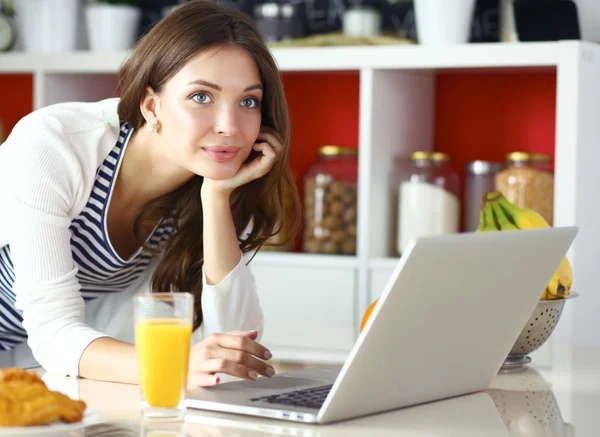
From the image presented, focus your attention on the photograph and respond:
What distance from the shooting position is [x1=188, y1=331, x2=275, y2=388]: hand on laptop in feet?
3.56

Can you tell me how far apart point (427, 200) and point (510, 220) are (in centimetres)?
133

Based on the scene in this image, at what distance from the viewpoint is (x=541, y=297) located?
1288 mm

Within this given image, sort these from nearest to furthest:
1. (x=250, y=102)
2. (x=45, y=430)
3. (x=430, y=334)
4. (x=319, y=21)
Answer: (x=45, y=430)
(x=430, y=334)
(x=250, y=102)
(x=319, y=21)

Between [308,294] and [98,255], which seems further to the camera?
[308,294]

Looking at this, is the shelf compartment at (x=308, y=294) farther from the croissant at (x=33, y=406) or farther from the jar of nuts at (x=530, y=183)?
the croissant at (x=33, y=406)

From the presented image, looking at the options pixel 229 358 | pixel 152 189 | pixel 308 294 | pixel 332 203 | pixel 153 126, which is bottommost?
pixel 308 294

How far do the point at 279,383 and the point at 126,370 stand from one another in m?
0.21

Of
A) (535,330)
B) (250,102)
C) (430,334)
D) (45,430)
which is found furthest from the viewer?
(250,102)

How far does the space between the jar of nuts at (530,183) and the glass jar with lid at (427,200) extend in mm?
154

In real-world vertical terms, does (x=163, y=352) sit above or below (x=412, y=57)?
below

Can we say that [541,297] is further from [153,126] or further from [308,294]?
[308,294]

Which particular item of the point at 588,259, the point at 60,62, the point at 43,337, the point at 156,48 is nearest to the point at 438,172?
the point at 588,259

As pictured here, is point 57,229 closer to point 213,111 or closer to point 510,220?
point 213,111

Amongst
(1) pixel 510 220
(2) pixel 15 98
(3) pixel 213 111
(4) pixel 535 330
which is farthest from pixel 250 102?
(2) pixel 15 98
